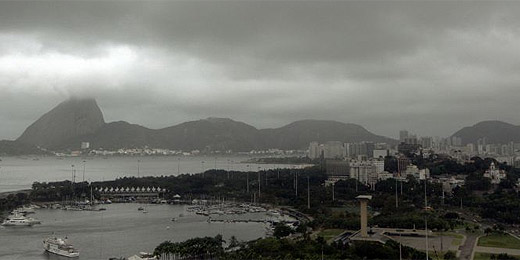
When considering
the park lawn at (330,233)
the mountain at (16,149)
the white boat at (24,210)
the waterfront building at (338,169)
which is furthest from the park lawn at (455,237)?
the mountain at (16,149)

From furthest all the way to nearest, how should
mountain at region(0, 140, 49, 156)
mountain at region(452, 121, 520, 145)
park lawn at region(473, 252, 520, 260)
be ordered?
mountain at region(0, 140, 49, 156)
mountain at region(452, 121, 520, 145)
park lawn at region(473, 252, 520, 260)

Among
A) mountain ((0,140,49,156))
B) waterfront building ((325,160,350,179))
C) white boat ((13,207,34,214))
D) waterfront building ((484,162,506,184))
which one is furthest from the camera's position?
mountain ((0,140,49,156))

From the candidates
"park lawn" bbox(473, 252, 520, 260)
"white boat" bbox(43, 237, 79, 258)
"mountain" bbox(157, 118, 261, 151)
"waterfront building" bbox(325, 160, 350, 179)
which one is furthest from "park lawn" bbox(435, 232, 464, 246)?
"mountain" bbox(157, 118, 261, 151)

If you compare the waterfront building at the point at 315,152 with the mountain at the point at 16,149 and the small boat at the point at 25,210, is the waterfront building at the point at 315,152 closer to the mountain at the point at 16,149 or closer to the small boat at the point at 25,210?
the small boat at the point at 25,210

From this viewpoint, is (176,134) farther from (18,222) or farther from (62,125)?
(18,222)

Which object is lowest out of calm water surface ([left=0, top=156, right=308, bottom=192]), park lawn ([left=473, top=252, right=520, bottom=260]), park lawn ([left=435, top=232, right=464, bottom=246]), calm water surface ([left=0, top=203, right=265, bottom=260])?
calm water surface ([left=0, top=203, right=265, bottom=260])

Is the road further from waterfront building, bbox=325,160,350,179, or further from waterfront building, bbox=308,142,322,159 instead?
waterfront building, bbox=308,142,322,159

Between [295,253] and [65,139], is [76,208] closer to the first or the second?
[295,253]
